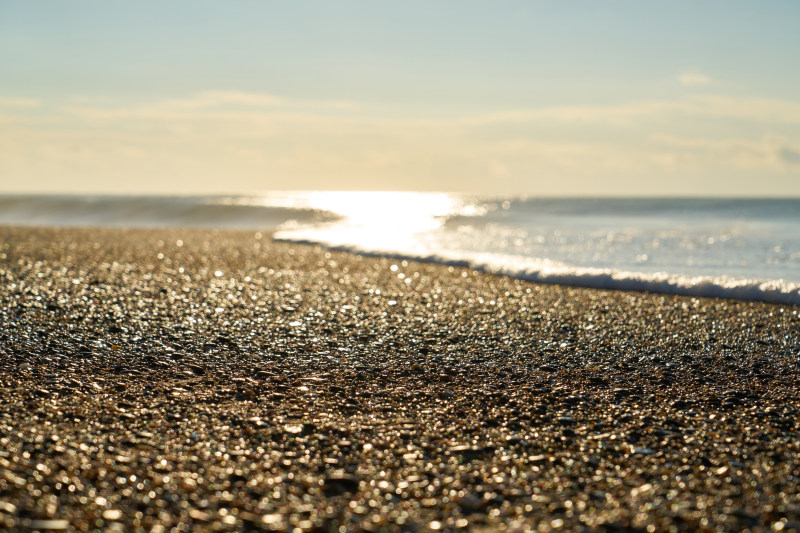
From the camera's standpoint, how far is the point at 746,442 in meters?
4.16

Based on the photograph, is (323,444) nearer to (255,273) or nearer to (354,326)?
(354,326)

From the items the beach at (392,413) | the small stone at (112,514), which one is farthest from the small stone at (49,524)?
the small stone at (112,514)

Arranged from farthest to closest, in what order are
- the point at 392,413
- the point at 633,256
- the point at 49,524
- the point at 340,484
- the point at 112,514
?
the point at 633,256 < the point at 392,413 < the point at 340,484 < the point at 112,514 < the point at 49,524

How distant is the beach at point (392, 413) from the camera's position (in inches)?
131

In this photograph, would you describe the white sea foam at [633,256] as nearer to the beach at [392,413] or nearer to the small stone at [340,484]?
the beach at [392,413]

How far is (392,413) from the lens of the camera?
15.3 feet

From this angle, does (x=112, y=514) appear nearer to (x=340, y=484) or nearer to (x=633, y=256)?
(x=340, y=484)

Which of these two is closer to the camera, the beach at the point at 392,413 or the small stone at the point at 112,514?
the small stone at the point at 112,514

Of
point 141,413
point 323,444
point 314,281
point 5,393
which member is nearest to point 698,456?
point 323,444

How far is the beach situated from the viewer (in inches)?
131

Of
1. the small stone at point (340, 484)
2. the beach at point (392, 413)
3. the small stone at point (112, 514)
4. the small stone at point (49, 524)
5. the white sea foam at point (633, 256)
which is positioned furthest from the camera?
the white sea foam at point (633, 256)

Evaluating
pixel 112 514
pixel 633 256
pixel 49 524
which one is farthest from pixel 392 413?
pixel 633 256

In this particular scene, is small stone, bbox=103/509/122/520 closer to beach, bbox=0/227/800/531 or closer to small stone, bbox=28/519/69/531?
beach, bbox=0/227/800/531

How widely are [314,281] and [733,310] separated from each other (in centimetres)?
636
